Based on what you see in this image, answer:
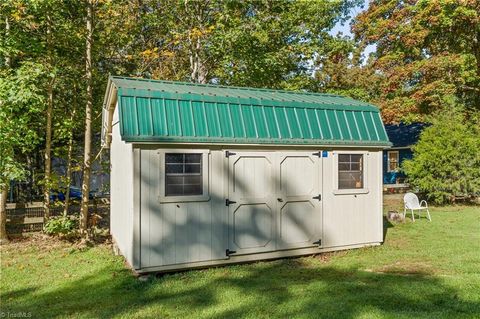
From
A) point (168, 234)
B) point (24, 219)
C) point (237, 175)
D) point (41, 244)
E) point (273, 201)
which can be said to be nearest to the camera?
point (168, 234)

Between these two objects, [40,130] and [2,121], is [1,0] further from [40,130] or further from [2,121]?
[40,130]

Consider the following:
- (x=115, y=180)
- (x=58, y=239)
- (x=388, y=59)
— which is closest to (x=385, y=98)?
(x=388, y=59)

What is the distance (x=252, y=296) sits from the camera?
481cm

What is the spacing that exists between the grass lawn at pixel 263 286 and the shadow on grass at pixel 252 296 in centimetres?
1

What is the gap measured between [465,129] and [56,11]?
14.7 metres

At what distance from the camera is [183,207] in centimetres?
588

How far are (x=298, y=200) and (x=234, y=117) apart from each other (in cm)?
191

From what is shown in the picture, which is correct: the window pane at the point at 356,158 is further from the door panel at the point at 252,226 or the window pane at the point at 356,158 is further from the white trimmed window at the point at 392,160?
the white trimmed window at the point at 392,160

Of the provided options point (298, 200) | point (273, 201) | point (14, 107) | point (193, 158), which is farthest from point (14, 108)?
point (298, 200)

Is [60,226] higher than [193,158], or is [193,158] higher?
[193,158]

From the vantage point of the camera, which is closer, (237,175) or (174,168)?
(174,168)

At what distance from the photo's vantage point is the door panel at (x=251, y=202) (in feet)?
20.6

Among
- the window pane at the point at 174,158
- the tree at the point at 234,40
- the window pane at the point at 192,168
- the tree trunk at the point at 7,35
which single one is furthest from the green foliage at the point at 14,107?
the tree at the point at 234,40

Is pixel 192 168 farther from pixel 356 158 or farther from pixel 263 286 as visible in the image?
pixel 356 158
